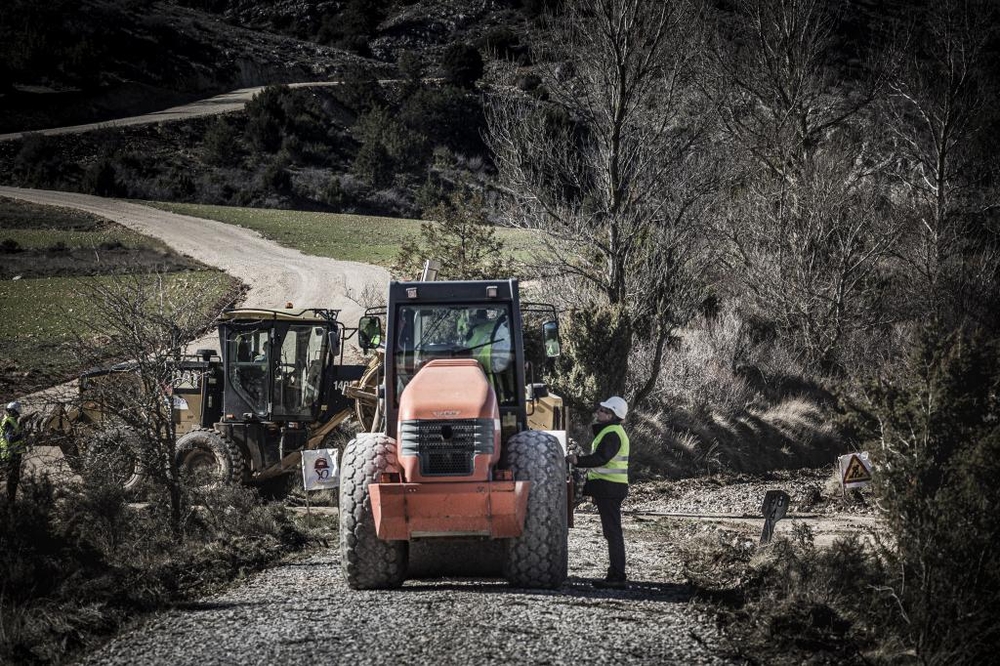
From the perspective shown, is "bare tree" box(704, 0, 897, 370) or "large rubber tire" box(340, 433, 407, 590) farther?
"bare tree" box(704, 0, 897, 370)

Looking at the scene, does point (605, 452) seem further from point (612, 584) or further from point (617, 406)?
point (612, 584)

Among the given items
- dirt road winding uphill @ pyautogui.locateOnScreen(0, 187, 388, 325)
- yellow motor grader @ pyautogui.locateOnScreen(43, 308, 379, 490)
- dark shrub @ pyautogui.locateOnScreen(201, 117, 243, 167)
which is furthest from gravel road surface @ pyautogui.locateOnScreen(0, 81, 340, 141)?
yellow motor grader @ pyautogui.locateOnScreen(43, 308, 379, 490)

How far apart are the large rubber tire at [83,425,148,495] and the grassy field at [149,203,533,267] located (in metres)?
29.6

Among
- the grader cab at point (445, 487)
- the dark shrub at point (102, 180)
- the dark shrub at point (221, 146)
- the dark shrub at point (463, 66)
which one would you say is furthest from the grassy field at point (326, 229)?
the grader cab at point (445, 487)

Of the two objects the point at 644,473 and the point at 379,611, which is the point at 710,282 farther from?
the point at 379,611

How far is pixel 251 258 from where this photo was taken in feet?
153

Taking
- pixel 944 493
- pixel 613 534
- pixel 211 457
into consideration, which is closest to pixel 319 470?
→ pixel 211 457

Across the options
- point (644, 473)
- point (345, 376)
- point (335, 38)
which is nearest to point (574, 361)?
point (644, 473)

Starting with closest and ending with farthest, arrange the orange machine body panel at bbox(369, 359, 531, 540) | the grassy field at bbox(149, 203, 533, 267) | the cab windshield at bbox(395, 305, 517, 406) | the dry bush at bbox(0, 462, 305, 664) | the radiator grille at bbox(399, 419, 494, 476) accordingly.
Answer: the dry bush at bbox(0, 462, 305, 664) → the orange machine body panel at bbox(369, 359, 531, 540) → the radiator grille at bbox(399, 419, 494, 476) → the cab windshield at bbox(395, 305, 517, 406) → the grassy field at bbox(149, 203, 533, 267)

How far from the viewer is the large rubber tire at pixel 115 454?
43.7ft

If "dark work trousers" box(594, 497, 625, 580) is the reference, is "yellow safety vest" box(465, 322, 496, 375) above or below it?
above

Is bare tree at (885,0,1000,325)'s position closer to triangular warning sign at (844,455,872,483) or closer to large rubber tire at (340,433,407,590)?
triangular warning sign at (844,455,872,483)

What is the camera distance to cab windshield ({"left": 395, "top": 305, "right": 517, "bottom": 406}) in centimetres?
1095

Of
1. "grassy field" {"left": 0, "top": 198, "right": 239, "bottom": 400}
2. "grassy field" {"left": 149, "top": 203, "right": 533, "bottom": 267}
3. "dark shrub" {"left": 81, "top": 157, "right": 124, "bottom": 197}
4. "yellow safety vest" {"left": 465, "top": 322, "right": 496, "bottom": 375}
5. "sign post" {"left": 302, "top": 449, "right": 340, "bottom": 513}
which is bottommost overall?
"sign post" {"left": 302, "top": 449, "right": 340, "bottom": 513}
